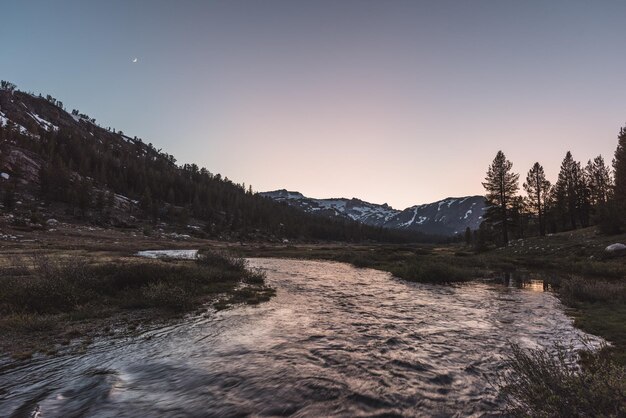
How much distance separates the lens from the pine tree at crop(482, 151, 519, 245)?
62.1 m

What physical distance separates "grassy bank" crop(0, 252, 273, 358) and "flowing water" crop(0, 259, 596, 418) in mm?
1769

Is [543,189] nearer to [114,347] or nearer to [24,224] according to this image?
[114,347]

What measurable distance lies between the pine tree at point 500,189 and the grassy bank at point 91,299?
55.6m

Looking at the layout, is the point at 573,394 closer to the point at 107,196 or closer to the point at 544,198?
the point at 544,198

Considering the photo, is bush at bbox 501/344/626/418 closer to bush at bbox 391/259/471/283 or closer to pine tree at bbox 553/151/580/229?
bush at bbox 391/259/471/283

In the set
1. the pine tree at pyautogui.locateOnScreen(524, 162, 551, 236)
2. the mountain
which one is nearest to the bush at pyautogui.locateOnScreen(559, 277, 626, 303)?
the pine tree at pyautogui.locateOnScreen(524, 162, 551, 236)

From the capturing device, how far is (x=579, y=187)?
7331 centimetres

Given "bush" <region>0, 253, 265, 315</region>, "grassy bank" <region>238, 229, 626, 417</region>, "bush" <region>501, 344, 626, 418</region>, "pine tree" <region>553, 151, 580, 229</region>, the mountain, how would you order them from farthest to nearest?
1. the mountain
2. "pine tree" <region>553, 151, 580, 229</region>
3. "bush" <region>0, 253, 265, 315</region>
4. "grassy bank" <region>238, 229, 626, 417</region>
5. "bush" <region>501, 344, 626, 418</region>

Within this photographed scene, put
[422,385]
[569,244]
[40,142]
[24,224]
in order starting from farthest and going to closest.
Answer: [40,142]
[24,224]
[569,244]
[422,385]

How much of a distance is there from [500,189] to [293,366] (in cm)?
6454

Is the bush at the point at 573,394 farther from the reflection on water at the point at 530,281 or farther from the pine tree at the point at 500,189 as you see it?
the pine tree at the point at 500,189

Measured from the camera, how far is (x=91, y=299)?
16781mm

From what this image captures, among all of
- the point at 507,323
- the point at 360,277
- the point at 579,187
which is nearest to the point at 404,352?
the point at 507,323

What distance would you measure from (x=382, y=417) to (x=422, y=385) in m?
2.20
